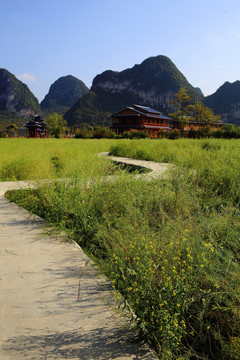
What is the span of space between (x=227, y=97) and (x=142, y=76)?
50.5m

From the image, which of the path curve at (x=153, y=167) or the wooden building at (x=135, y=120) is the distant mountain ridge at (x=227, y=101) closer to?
the wooden building at (x=135, y=120)

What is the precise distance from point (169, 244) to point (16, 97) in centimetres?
16881

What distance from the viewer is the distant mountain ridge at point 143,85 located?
136137 millimetres

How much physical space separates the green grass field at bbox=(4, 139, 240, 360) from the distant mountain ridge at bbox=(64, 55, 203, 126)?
122 meters

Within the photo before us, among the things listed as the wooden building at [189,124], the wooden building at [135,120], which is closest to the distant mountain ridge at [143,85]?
the wooden building at [189,124]

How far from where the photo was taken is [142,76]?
157375 mm

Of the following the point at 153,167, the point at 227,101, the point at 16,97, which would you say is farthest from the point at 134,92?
the point at 153,167

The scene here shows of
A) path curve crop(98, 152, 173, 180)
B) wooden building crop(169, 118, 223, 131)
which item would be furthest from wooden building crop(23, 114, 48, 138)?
path curve crop(98, 152, 173, 180)

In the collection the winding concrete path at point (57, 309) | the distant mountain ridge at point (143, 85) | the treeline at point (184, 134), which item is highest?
the distant mountain ridge at point (143, 85)

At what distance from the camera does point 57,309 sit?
2.38 metres

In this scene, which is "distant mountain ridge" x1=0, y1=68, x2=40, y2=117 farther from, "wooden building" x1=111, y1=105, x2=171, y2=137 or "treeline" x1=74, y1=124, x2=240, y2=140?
"treeline" x1=74, y1=124, x2=240, y2=140

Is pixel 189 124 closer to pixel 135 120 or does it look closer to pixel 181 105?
pixel 181 105

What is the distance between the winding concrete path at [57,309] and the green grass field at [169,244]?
19cm

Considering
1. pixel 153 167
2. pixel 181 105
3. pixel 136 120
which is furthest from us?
pixel 181 105
